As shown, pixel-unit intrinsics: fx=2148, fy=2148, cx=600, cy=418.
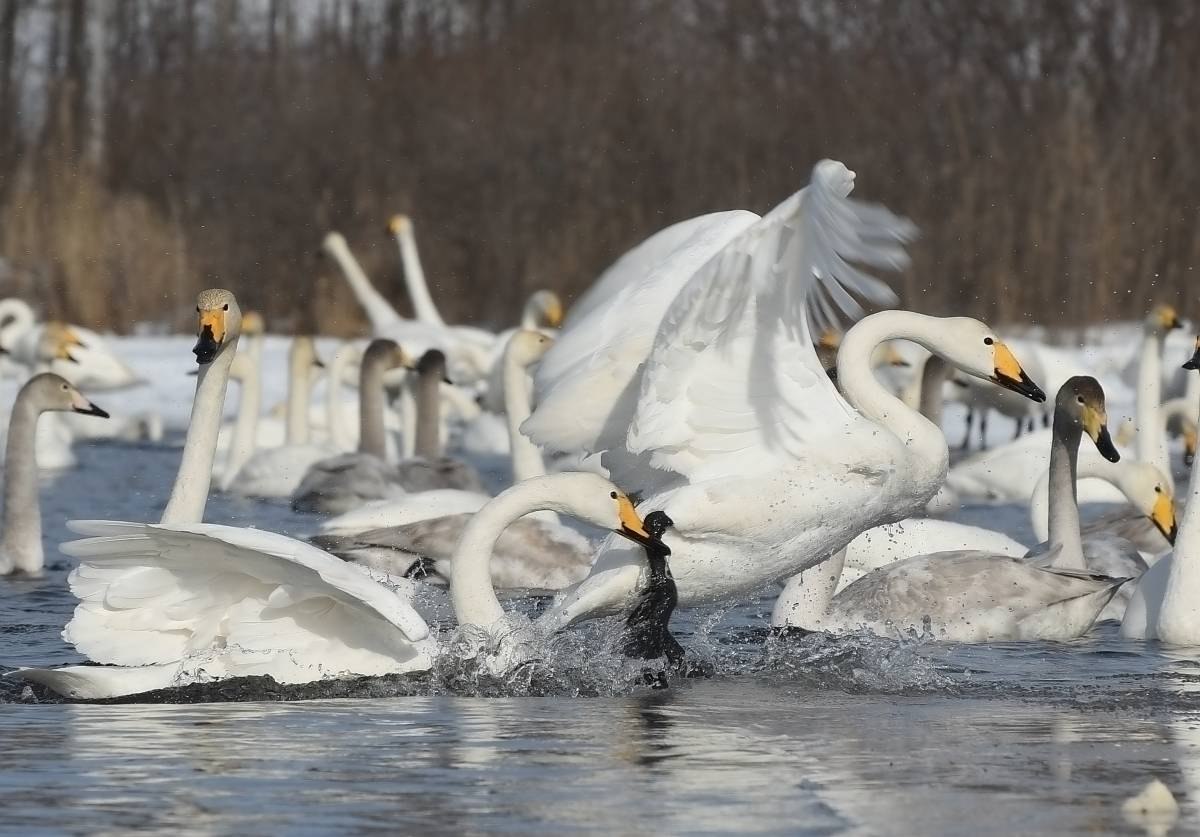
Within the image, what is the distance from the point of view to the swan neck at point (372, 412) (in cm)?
1419

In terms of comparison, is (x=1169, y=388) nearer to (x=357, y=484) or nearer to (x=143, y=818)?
(x=357, y=484)

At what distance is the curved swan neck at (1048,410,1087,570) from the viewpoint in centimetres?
859

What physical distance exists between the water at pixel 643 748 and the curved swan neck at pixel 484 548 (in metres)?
0.25

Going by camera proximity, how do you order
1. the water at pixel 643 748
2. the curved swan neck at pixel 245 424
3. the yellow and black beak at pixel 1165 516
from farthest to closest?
the curved swan neck at pixel 245 424 → the yellow and black beak at pixel 1165 516 → the water at pixel 643 748

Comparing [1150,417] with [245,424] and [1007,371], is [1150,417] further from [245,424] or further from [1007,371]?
[245,424]

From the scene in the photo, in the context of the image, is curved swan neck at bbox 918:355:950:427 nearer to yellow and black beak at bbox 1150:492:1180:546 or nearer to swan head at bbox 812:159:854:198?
yellow and black beak at bbox 1150:492:1180:546

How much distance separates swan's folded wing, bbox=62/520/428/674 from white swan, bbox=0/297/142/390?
10.6 meters

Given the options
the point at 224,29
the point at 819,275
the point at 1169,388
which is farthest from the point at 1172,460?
the point at 224,29

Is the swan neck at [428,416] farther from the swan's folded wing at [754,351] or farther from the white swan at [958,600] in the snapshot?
the swan's folded wing at [754,351]

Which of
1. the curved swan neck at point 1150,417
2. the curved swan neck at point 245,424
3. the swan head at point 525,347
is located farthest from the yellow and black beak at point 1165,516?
the curved swan neck at point 245,424

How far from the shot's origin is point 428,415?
13891 millimetres

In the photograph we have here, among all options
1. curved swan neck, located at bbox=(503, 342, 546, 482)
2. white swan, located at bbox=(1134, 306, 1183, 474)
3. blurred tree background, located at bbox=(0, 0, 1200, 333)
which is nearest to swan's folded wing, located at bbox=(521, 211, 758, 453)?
curved swan neck, located at bbox=(503, 342, 546, 482)

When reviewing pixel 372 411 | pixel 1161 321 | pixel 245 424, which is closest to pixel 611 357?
pixel 372 411

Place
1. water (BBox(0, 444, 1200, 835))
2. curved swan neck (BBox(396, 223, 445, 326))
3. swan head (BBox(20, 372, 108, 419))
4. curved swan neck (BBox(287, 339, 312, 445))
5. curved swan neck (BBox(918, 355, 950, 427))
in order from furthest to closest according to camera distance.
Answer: curved swan neck (BBox(396, 223, 445, 326)), curved swan neck (BBox(287, 339, 312, 445)), curved swan neck (BBox(918, 355, 950, 427)), swan head (BBox(20, 372, 108, 419)), water (BBox(0, 444, 1200, 835))
